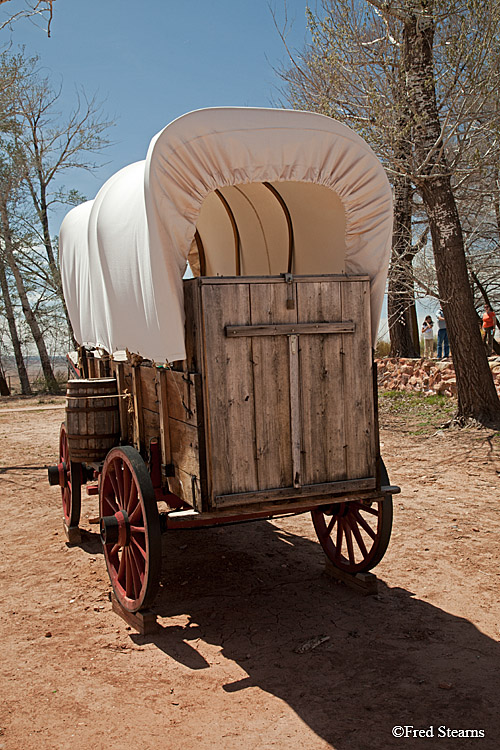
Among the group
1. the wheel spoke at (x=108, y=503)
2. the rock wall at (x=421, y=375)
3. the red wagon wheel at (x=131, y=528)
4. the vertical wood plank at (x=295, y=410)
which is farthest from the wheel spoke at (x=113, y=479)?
the rock wall at (x=421, y=375)

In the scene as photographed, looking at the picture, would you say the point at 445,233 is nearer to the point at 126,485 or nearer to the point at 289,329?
the point at 289,329

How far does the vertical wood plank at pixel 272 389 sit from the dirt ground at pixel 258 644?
997mm

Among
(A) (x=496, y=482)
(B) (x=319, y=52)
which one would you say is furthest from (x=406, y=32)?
(A) (x=496, y=482)

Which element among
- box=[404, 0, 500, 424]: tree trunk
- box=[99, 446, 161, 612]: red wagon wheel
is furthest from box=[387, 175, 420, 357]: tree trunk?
box=[99, 446, 161, 612]: red wagon wheel

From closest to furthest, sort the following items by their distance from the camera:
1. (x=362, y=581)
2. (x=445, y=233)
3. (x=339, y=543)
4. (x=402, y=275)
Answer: (x=362, y=581) → (x=339, y=543) → (x=445, y=233) → (x=402, y=275)

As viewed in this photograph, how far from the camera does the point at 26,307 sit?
1961cm

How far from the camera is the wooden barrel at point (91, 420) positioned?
4.83 m

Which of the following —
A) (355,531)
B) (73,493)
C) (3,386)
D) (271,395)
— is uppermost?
(271,395)

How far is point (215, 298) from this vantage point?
11.3 feet

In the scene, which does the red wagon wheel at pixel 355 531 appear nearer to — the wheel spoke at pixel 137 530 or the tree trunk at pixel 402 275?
the wheel spoke at pixel 137 530

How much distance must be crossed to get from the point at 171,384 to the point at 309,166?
1.47 m

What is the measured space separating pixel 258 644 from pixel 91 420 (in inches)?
80.4

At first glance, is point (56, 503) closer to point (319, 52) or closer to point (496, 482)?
point (496, 482)

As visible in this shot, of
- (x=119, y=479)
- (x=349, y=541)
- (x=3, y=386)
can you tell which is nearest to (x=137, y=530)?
(x=119, y=479)
